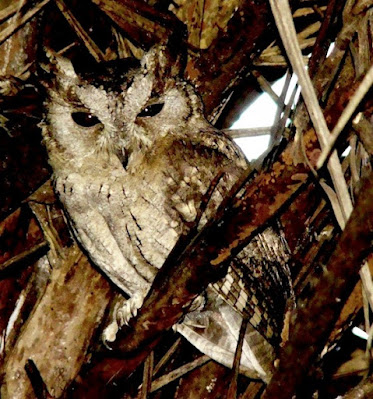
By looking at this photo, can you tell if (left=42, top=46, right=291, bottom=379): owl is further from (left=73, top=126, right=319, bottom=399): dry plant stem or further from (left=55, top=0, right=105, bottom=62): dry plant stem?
(left=73, top=126, right=319, bottom=399): dry plant stem

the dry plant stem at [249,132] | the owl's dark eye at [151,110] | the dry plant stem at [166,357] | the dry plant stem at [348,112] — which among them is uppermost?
the dry plant stem at [249,132]

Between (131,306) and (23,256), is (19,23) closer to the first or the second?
(23,256)

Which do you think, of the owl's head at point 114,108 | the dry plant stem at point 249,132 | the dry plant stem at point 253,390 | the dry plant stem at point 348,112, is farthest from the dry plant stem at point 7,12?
the dry plant stem at point 253,390

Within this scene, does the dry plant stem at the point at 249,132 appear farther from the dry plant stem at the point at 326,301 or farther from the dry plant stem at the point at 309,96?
the dry plant stem at the point at 326,301

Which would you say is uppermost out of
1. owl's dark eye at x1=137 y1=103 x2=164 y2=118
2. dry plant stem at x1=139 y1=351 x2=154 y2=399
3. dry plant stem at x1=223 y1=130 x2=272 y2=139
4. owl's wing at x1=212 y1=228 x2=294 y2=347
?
dry plant stem at x1=223 y1=130 x2=272 y2=139

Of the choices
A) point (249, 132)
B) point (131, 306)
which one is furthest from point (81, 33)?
point (131, 306)

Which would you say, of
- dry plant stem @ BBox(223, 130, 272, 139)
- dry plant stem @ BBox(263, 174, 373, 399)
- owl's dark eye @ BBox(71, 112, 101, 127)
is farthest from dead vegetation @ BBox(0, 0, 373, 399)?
owl's dark eye @ BBox(71, 112, 101, 127)

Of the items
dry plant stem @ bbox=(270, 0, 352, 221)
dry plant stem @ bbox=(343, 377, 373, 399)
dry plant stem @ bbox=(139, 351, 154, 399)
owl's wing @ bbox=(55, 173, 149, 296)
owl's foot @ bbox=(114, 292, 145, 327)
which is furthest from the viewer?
owl's foot @ bbox=(114, 292, 145, 327)
